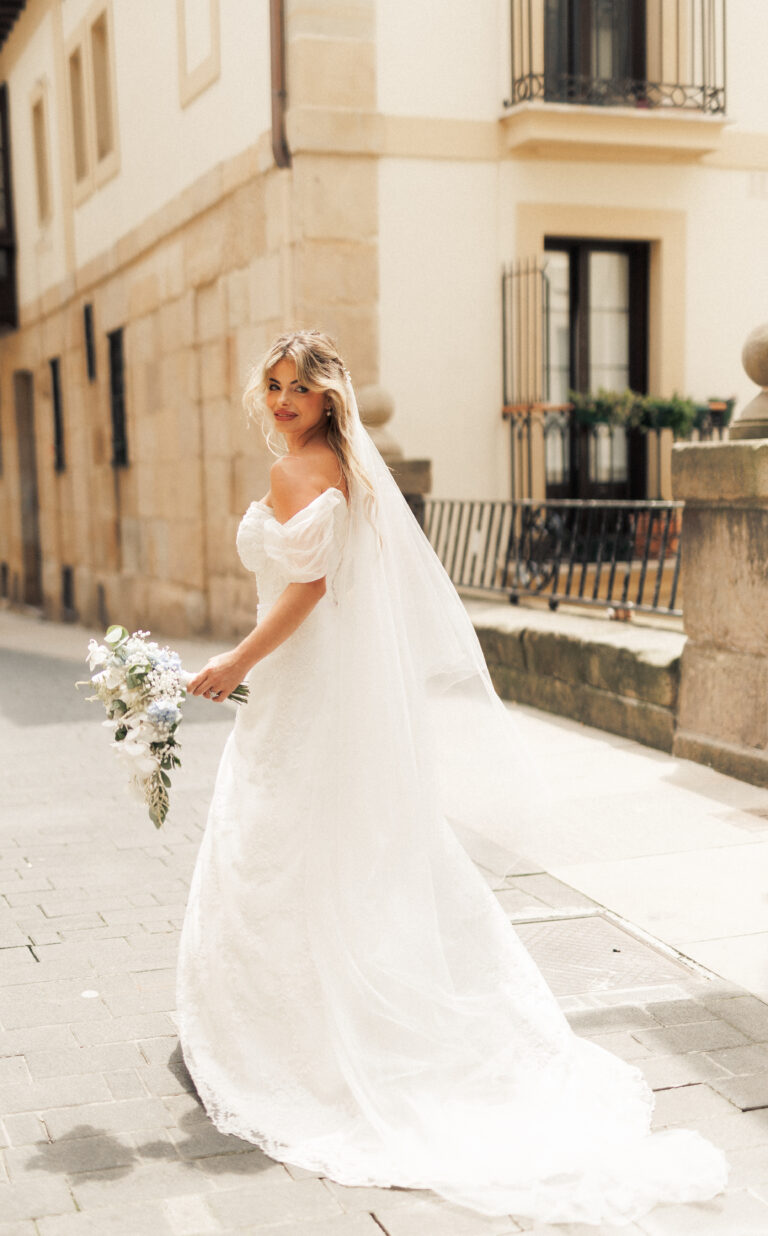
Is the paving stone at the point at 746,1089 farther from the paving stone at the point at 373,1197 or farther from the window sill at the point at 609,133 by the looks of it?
the window sill at the point at 609,133

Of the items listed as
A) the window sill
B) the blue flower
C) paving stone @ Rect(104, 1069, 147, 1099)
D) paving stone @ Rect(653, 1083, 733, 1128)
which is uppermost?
the window sill

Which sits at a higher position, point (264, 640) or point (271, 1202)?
point (264, 640)

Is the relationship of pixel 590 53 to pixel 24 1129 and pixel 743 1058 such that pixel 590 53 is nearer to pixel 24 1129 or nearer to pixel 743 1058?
pixel 743 1058

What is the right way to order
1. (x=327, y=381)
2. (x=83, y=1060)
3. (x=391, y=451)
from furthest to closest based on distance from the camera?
1. (x=391, y=451)
2. (x=83, y=1060)
3. (x=327, y=381)

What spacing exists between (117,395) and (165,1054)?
529 inches

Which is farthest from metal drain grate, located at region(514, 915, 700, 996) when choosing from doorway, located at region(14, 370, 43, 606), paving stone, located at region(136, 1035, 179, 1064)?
doorway, located at region(14, 370, 43, 606)

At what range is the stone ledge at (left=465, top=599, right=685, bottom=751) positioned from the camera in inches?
272

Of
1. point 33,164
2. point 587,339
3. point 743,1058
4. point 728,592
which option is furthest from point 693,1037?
point 33,164

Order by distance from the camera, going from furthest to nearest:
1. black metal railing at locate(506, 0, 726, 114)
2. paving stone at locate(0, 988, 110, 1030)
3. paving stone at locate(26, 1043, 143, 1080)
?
black metal railing at locate(506, 0, 726, 114), paving stone at locate(0, 988, 110, 1030), paving stone at locate(26, 1043, 143, 1080)

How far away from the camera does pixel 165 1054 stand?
3471mm

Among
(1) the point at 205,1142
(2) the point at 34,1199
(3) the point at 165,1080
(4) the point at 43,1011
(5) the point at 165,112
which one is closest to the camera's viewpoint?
(2) the point at 34,1199

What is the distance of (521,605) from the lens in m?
9.19

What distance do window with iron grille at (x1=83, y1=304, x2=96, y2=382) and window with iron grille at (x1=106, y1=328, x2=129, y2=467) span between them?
784mm

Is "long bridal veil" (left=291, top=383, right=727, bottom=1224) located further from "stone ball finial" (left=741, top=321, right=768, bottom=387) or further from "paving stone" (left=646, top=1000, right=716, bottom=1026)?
"stone ball finial" (left=741, top=321, right=768, bottom=387)
